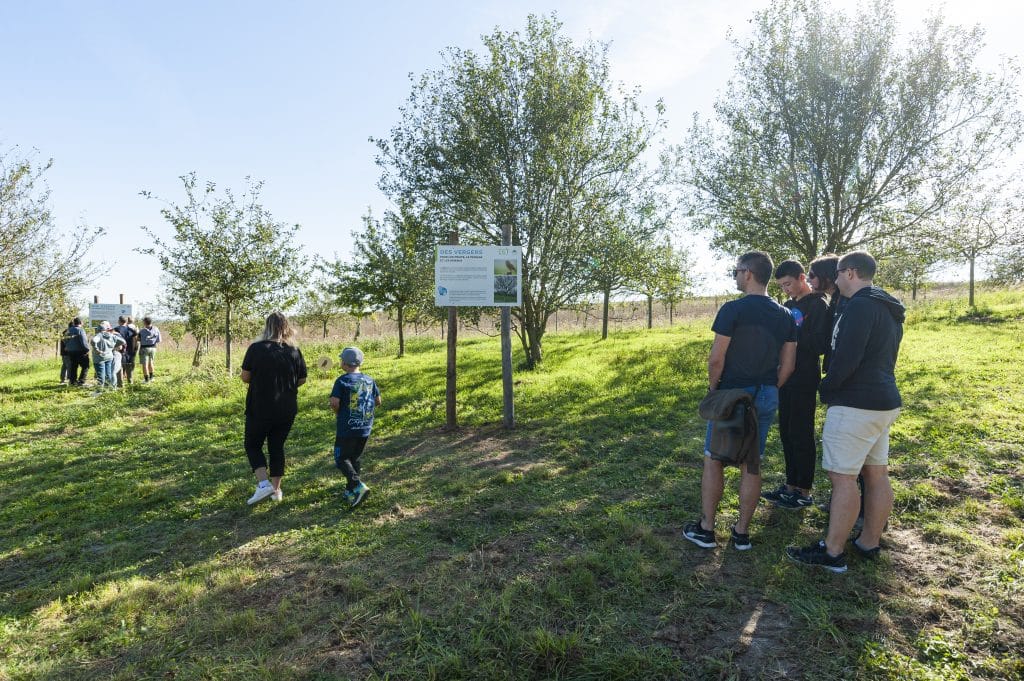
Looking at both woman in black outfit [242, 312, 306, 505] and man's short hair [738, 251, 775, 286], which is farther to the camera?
woman in black outfit [242, 312, 306, 505]

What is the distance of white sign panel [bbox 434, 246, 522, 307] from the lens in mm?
7891

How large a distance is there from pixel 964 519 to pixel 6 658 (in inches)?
261

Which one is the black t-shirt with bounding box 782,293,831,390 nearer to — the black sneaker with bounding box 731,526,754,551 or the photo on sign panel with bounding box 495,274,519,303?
the black sneaker with bounding box 731,526,754,551

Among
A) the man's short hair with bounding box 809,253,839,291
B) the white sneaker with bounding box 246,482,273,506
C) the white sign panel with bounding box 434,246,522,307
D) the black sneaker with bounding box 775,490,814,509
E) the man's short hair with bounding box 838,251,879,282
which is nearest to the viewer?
the man's short hair with bounding box 838,251,879,282

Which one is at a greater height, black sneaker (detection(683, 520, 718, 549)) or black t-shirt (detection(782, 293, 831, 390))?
black t-shirt (detection(782, 293, 831, 390))

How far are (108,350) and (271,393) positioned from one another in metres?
10.9

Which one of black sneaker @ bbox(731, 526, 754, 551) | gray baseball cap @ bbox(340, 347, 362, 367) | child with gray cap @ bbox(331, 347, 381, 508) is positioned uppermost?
gray baseball cap @ bbox(340, 347, 362, 367)

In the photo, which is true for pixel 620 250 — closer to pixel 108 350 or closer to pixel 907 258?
pixel 907 258

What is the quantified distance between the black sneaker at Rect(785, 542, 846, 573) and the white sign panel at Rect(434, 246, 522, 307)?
5155 mm

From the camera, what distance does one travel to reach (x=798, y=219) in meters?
13.7

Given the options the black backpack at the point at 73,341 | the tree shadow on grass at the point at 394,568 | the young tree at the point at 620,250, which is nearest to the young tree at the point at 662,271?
the young tree at the point at 620,250

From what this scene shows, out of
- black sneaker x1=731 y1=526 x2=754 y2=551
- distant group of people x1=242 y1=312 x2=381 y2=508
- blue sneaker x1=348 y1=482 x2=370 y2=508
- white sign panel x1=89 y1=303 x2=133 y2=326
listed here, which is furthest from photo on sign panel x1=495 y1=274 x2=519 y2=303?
white sign panel x1=89 y1=303 x2=133 y2=326

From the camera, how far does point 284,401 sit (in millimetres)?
5125

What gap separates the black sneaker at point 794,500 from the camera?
4637mm
